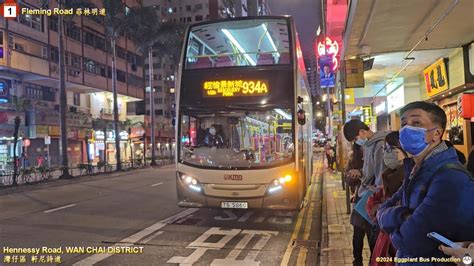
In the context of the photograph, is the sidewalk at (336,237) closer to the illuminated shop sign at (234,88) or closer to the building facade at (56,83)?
the illuminated shop sign at (234,88)

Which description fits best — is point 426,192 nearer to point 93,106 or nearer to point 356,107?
point 356,107

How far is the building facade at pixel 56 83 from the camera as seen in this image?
3272 cm

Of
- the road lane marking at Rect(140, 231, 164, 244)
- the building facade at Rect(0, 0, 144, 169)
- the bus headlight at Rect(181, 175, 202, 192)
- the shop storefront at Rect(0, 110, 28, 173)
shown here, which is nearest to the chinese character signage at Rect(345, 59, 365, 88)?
the bus headlight at Rect(181, 175, 202, 192)

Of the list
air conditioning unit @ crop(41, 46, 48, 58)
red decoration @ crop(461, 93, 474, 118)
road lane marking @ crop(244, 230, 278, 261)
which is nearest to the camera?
road lane marking @ crop(244, 230, 278, 261)

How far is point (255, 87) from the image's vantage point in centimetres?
919

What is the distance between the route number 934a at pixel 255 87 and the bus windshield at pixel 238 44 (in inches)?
19.4

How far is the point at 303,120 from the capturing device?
30.5 ft

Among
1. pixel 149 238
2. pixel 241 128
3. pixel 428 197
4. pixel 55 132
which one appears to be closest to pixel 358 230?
pixel 428 197

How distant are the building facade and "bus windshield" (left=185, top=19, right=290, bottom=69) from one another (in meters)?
18.3

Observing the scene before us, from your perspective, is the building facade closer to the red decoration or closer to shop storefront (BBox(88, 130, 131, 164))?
shop storefront (BBox(88, 130, 131, 164))

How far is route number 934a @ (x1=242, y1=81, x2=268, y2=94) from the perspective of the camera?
9172mm

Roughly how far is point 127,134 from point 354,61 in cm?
4179

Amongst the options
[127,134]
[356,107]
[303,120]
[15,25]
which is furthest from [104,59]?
[303,120]

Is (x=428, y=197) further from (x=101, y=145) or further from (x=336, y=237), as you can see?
(x=101, y=145)
